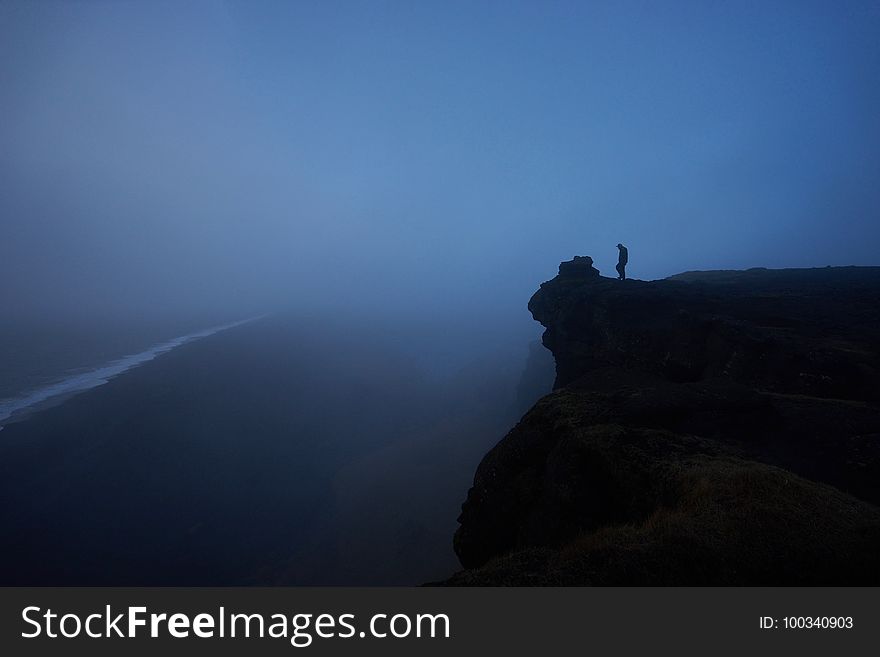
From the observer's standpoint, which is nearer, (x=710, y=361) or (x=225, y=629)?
(x=225, y=629)

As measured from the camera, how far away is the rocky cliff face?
20.9 feet

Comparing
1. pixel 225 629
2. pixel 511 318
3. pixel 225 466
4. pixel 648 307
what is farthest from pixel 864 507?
pixel 511 318

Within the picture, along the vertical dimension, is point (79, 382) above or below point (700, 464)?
below

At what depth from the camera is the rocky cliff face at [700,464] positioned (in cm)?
636

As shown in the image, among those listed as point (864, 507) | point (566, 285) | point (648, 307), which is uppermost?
point (566, 285)

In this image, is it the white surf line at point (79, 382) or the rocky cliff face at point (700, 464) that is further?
the white surf line at point (79, 382)

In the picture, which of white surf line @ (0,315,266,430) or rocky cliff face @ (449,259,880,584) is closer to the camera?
rocky cliff face @ (449,259,880,584)

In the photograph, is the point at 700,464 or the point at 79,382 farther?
the point at 79,382

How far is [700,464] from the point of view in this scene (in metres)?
9.73

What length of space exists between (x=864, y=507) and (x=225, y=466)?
38305mm

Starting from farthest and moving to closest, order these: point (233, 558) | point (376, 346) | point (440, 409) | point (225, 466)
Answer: point (376, 346), point (440, 409), point (225, 466), point (233, 558)

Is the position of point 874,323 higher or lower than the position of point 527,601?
higher

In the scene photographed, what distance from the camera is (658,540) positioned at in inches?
266

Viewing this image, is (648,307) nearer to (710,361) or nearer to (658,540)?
(710,361)
